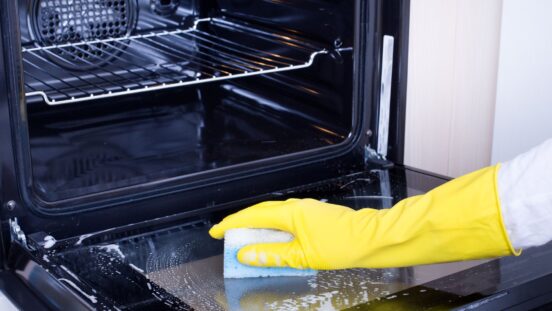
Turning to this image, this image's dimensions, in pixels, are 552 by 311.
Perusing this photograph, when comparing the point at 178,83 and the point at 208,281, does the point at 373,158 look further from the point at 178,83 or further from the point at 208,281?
the point at 208,281

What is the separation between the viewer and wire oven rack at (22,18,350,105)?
5.64 ft

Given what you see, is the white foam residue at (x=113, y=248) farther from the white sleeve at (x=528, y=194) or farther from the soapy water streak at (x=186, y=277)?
the white sleeve at (x=528, y=194)

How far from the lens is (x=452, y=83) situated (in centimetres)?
152

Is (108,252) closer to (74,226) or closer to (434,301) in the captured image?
(74,226)

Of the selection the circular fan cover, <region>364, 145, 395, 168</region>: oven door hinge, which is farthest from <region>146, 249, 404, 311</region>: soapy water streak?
the circular fan cover

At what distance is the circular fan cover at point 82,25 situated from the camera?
172cm

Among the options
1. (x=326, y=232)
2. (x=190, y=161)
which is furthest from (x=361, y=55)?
(x=326, y=232)

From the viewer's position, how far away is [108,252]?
1227 millimetres

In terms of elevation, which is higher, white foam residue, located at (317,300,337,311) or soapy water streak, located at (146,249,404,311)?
white foam residue, located at (317,300,337,311)

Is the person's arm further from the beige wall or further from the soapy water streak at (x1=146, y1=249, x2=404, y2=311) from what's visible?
the beige wall

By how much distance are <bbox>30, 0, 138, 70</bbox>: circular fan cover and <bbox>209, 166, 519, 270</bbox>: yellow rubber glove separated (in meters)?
0.73

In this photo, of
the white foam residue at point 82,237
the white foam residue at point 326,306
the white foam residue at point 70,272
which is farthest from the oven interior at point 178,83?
the white foam residue at point 326,306

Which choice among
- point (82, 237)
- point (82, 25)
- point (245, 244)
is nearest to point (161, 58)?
point (82, 25)

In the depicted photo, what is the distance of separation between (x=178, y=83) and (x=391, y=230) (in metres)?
0.53
